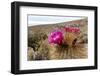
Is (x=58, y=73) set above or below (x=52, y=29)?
below

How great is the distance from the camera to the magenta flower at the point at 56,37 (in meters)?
1.16

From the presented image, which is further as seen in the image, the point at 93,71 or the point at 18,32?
the point at 93,71

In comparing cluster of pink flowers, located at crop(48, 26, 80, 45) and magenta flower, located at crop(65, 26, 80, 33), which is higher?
magenta flower, located at crop(65, 26, 80, 33)

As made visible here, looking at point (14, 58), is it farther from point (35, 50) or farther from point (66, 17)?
point (66, 17)

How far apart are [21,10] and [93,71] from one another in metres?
0.45

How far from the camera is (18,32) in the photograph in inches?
42.5

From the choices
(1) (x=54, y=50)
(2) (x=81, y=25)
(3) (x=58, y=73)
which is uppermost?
(2) (x=81, y=25)

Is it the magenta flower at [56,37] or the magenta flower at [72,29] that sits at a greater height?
the magenta flower at [72,29]

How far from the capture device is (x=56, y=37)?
1168 millimetres

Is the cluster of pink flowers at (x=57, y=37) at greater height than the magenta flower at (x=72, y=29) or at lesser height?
lesser

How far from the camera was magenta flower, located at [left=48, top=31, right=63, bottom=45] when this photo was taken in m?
1.16

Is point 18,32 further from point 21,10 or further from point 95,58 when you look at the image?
point 95,58

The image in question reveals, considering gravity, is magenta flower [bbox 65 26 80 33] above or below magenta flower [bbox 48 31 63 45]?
above
